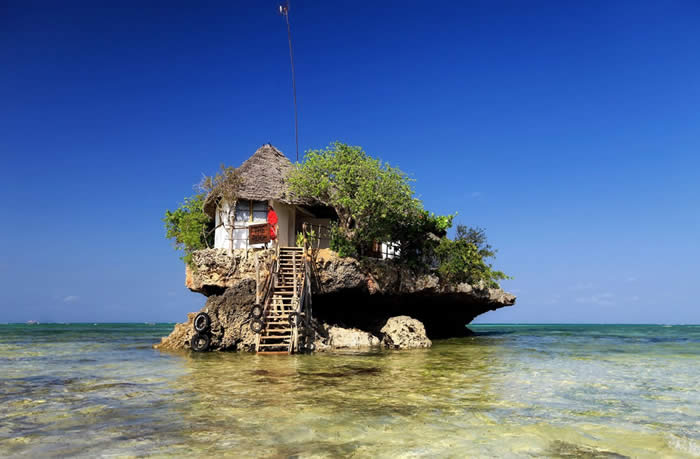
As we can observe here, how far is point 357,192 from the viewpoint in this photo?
19797 mm

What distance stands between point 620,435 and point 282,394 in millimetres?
5304

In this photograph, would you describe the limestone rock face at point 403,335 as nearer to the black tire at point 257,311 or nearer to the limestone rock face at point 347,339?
the limestone rock face at point 347,339

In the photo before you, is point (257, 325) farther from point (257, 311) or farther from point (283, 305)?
point (283, 305)

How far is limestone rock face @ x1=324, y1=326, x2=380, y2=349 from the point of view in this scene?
18.3 meters

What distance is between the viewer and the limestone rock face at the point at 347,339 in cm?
1828

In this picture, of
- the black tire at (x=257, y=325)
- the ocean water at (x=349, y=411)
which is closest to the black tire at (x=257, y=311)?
the black tire at (x=257, y=325)

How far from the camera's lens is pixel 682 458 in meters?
5.34

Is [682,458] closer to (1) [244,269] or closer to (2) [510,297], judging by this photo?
(1) [244,269]

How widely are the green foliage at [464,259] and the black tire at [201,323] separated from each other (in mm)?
10787

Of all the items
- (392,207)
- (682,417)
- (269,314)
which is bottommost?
(682,417)

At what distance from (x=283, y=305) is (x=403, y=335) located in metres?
5.27

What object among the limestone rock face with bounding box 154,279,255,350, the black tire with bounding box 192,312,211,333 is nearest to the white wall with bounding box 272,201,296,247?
the limestone rock face with bounding box 154,279,255,350

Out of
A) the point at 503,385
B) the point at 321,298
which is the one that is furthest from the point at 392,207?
the point at 503,385

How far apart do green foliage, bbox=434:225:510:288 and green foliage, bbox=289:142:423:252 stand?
11.5ft
